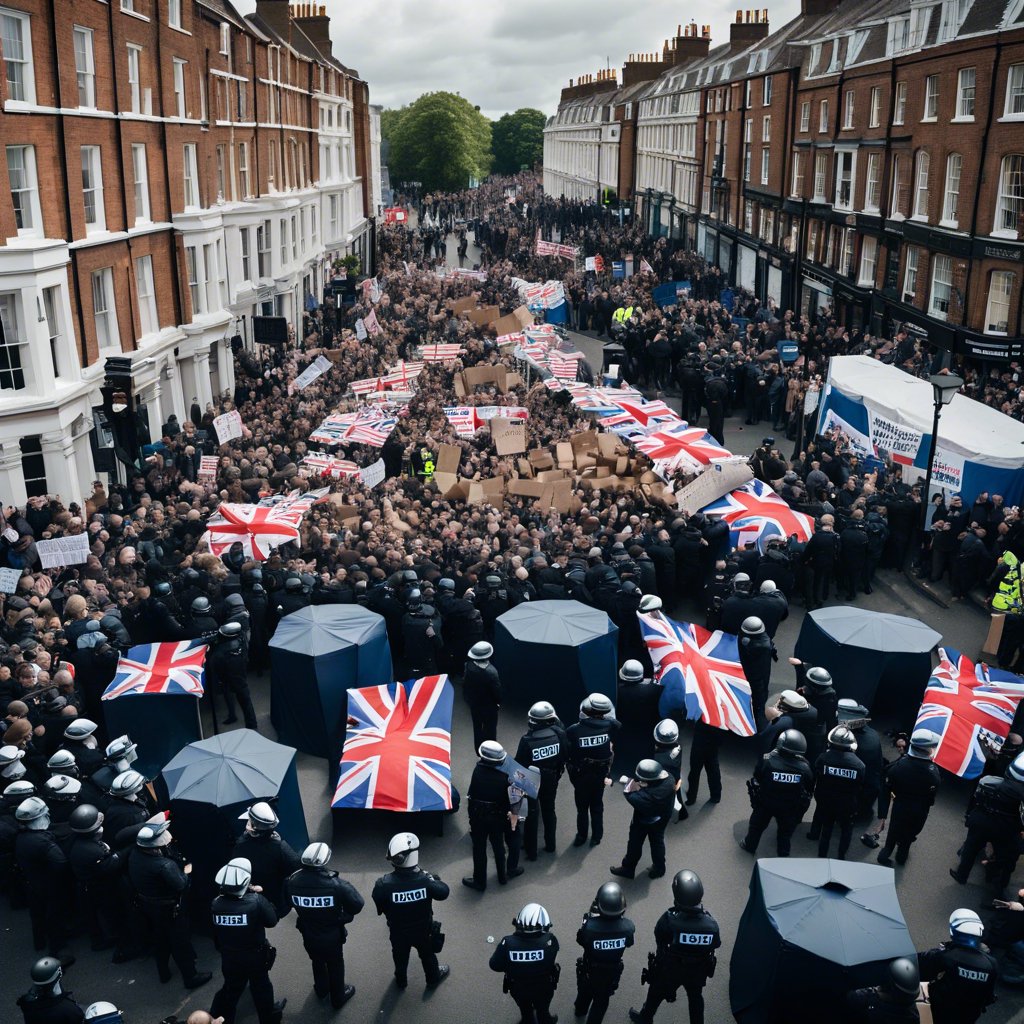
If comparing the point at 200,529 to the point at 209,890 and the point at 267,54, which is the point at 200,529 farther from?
the point at 267,54

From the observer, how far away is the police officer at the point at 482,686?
11172mm

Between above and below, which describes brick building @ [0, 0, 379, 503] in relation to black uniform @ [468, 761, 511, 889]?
above

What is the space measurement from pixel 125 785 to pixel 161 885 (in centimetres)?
98

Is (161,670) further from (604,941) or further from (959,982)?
(959,982)

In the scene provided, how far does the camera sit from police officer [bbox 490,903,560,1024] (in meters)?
7.34

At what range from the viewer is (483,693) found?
11.2 metres

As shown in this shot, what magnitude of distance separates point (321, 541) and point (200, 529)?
218 centimetres

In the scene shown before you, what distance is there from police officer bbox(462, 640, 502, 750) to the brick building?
10863 millimetres

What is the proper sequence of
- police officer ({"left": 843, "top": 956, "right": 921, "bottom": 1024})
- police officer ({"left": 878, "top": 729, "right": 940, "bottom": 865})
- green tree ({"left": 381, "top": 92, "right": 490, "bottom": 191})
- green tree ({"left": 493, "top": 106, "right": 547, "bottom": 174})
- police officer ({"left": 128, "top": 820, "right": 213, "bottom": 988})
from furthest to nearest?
green tree ({"left": 493, "top": 106, "right": 547, "bottom": 174}) < green tree ({"left": 381, "top": 92, "right": 490, "bottom": 191}) < police officer ({"left": 878, "top": 729, "right": 940, "bottom": 865}) < police officer ({"left": 128, "top": 820, "right": 213, "bottom": 988}) < police officer ({"left": 843, "top": 956, "right": 921, "bottom": 1024})

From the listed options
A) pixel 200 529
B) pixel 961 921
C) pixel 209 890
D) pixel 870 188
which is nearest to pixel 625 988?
pixel 961 921

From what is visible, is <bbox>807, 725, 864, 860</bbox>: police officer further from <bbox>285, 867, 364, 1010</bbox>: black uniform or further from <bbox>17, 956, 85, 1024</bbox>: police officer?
<bbox>17, 956, 85, 1024</bbox>: police officer

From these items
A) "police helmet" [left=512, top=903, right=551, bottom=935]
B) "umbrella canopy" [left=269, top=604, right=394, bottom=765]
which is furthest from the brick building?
"police helmet" [left=512, top=903, right=551, bottom=935]

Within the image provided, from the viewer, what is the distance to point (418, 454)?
1898cm

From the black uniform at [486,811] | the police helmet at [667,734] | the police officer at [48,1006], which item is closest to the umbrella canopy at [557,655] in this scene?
the police helmet at [667,734]
